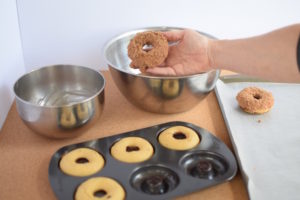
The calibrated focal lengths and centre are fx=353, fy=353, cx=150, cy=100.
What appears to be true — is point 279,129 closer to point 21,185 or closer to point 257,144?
point 257,144

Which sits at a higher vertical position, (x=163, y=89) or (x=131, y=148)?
(x=163, y=89)

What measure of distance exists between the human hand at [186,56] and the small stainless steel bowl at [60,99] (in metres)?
0.18

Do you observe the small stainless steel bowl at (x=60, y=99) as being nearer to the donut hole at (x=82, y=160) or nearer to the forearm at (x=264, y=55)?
the donut hole at (x=82, y=160)

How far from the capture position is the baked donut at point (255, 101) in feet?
3.19

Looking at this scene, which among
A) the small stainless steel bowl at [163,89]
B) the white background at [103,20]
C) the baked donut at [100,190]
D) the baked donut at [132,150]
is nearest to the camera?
the baked donut at [100,190]

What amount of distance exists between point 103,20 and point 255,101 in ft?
1.75

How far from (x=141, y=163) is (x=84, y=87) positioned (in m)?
0.34

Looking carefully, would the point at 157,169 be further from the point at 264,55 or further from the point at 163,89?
the point at 264,55

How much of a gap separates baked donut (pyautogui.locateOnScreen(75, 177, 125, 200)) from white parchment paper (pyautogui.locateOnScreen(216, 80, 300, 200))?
0.27 meters

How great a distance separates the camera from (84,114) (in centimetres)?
84

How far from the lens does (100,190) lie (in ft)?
2.35

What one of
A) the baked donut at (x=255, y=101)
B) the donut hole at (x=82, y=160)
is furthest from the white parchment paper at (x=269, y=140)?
the donut hole at (x=82, y=160)

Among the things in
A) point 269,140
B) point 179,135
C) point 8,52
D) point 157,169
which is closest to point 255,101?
point 269,140

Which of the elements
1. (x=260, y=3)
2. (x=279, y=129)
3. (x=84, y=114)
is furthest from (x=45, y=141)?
(x=260, y=3)
